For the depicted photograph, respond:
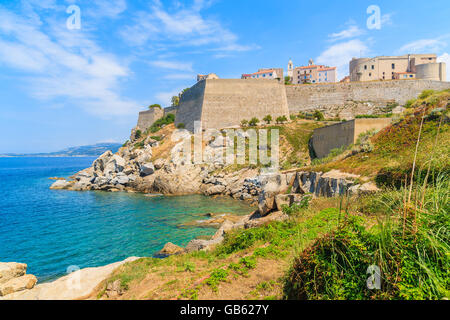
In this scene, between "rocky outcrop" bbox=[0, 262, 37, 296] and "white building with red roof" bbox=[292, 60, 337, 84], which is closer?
"rocky outcrop" bbox=[0, 262, 37, 296]

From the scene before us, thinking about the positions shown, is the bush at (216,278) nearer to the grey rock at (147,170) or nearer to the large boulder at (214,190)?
the large boulder at (214,190)

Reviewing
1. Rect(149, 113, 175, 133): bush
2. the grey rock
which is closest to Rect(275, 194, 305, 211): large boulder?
the grey rock

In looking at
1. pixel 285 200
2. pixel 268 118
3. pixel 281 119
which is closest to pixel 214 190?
pixel 285 200

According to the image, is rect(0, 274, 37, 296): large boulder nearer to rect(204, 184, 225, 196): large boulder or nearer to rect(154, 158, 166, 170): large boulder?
rect(204, 184, 225, 196): large boulder

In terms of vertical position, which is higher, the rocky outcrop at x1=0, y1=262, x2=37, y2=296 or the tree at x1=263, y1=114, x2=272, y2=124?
the tree at x1=263, y1=114, x2=272, y2=124

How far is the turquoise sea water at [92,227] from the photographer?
1150 centimetres

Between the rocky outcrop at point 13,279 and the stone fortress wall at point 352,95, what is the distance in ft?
128

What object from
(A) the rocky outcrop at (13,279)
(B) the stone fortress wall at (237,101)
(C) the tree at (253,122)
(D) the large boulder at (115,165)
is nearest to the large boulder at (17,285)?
(A) the rocky outcrop at (13,279)

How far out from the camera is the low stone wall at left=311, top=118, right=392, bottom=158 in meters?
15.0

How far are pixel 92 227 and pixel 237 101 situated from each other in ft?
96.7

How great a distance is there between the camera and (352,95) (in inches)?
1512

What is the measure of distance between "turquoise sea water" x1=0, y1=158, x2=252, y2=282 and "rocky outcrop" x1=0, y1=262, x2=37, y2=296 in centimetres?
239

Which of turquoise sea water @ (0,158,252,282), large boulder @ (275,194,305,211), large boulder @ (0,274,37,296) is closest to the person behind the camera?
large boulder @ (0,274,37,296)
